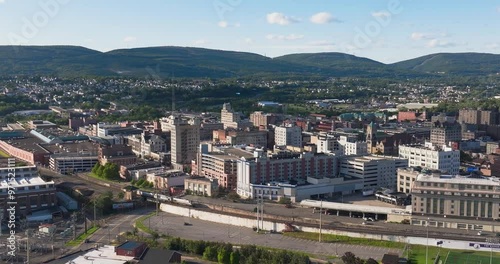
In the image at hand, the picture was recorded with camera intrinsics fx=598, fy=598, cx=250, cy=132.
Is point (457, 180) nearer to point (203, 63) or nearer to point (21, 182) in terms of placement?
point (21, 182)

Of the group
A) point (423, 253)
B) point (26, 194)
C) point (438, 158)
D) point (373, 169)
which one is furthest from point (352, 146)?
point (26, 194)

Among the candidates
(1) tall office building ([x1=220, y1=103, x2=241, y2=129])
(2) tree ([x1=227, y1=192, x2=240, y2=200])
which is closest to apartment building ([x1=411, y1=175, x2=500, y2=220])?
(2) tree ([x1=227, y1=192, x2=240, y2=200])

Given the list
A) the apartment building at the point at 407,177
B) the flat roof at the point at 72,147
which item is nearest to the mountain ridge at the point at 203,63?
the flat roof at the point at 72,147

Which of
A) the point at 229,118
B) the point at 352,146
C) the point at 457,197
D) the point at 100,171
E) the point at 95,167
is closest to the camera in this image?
the point at 457,197

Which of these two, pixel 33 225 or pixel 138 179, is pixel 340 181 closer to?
pixel 138 179

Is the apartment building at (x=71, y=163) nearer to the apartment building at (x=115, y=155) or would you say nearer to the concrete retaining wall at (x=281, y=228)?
the apartment building at (x=115, y=155)

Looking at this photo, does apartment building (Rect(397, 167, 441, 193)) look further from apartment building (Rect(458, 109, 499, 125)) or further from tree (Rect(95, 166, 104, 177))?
apartment building (Rect(458, 109, 499, 125))
